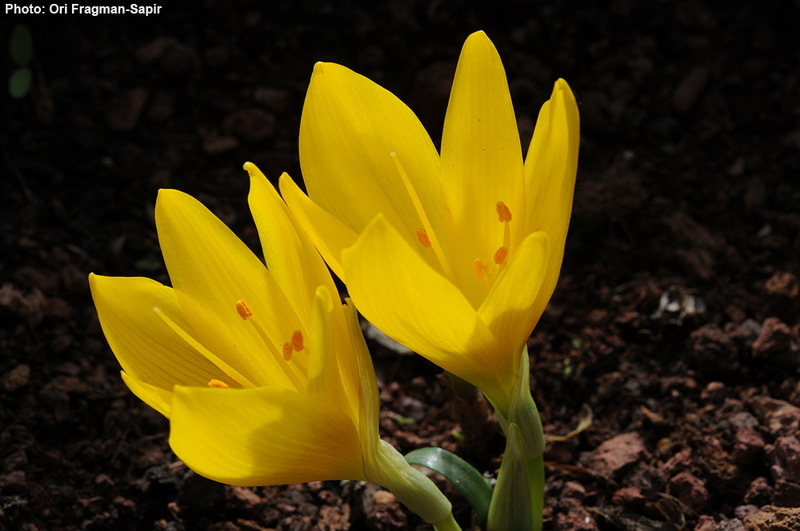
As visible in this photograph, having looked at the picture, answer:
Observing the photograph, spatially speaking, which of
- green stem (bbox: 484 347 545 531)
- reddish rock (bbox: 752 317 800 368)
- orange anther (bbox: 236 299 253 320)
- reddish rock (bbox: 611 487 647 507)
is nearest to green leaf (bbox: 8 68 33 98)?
orange anther (bbox: 236 299 253 320)

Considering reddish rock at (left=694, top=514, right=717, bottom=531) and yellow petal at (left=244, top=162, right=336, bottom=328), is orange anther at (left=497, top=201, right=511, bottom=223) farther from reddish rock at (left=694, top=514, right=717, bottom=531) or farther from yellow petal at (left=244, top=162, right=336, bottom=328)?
reddish rock at (left=694, top=514, right=717, bottom=531)

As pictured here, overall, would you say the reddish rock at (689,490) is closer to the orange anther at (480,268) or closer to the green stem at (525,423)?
the green stem at (525,423)

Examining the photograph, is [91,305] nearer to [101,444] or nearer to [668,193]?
[101,444]

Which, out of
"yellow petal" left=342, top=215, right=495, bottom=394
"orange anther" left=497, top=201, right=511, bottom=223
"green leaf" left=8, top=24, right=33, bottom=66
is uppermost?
"green leaf" left=8, top=24, right=33, bottom=66

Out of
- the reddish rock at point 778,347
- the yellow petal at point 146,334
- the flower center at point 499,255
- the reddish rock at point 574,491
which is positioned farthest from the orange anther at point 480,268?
the reddish rock at point 778,347

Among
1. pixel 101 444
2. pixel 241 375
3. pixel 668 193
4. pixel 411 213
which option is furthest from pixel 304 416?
pixel 668 193
